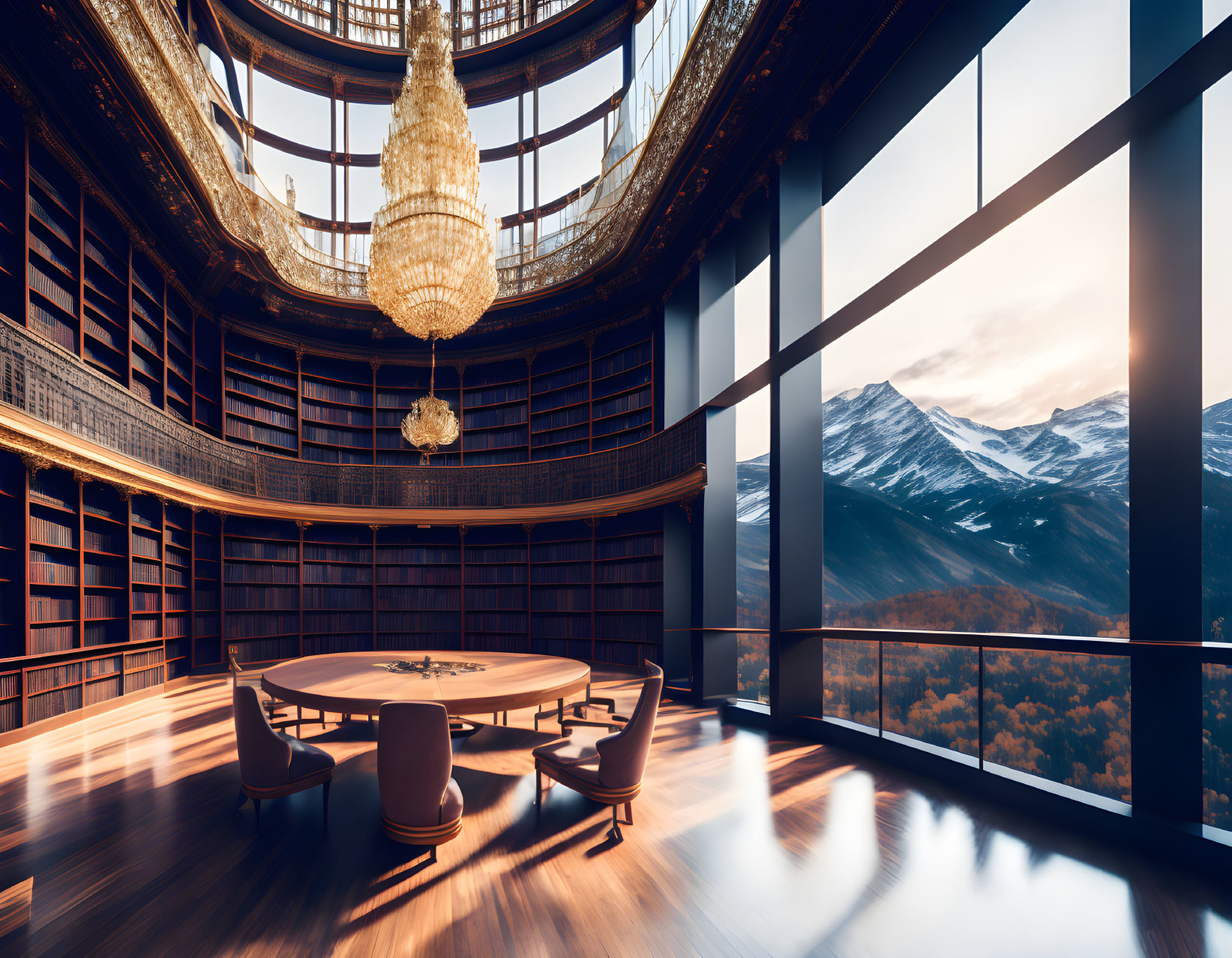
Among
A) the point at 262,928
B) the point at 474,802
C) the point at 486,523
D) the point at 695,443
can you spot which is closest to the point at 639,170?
the point at 695,443

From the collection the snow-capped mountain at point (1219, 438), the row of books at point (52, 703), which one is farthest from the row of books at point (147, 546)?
the snow-capped mountain at point (1219, 438)

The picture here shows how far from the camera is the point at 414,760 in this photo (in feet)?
8.21

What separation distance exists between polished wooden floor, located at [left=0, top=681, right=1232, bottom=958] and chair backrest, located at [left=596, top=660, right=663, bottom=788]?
29 centimetres

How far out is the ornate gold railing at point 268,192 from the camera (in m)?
4.77

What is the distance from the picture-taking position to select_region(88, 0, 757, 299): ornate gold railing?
4.77 meters

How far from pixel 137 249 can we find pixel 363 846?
23.2 ft

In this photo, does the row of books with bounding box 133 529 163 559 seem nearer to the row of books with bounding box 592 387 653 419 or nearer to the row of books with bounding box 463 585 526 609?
the row of books with bounding box 463 585 526 609

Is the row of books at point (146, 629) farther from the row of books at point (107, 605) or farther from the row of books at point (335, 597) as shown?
the row of books at point (335, 597)

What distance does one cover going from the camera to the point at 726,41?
4613mm

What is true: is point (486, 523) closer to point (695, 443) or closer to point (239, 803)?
point (695, 443)

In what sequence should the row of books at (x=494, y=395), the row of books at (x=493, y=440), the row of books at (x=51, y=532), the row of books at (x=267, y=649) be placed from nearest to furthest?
1. the row of books at (x=51, y=532)
2. the row of books at (x=267, y=649)
3. the row of books at (x=493, y=440)
4. the row of books at (x=494, y=395)

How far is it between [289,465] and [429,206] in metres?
5.50

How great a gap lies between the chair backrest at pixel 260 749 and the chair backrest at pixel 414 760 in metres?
0.71

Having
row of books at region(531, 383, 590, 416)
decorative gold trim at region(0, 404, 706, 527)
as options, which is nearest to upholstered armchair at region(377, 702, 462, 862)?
decorative gold trim at region(0, 404, 706, 527)
